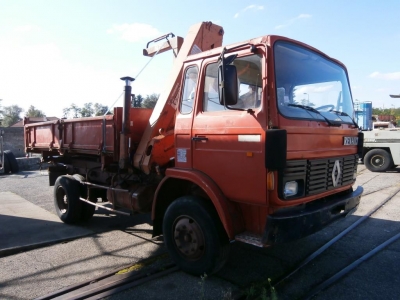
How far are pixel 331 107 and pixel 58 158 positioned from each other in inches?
213

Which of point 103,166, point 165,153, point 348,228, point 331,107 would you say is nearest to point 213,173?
point 165,153

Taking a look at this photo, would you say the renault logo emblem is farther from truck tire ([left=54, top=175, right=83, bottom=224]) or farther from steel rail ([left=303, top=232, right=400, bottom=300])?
truck tire ([left=54, top=175, right=83, bottom=224])

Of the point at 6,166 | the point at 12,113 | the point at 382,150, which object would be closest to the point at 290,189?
the point at 382,150

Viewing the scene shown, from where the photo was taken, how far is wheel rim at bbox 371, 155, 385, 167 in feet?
42.1

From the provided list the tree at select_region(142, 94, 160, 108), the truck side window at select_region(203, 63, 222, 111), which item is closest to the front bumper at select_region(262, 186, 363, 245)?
the truck side window at select_region(203, 63, 222, 111)

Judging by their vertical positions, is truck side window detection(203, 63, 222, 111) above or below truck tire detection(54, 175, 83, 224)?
above

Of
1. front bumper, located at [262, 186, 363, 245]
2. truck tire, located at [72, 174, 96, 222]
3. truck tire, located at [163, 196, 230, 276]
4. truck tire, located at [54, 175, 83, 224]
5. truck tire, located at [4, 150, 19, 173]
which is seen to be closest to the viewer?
front bumper, located at [262, 186, 363, 245]

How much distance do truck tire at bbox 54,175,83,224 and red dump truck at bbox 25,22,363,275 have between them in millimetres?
1505

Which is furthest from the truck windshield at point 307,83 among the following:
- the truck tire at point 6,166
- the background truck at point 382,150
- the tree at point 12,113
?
the tree at point 12,113

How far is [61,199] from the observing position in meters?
6.55

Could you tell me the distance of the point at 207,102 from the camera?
385 centimetres

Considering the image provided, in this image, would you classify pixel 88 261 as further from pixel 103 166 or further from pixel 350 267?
pixel 350 267

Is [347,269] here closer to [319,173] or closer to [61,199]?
[319,173]

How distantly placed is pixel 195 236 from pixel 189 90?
5.84ft
